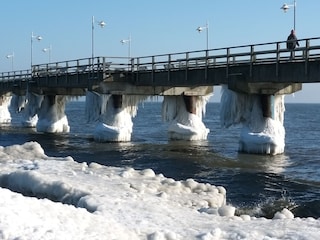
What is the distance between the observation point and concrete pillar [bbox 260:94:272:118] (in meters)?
27.8

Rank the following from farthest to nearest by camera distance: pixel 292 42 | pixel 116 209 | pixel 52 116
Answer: pixel 52 116 → pixel 292 42 → pixel 116 209

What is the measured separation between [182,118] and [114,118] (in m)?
4.60

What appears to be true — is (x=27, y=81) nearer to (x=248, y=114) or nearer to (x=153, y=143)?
(x=153, y=143)

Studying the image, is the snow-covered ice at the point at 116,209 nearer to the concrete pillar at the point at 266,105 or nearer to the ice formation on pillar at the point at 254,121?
the ice formation on pillar at the point at 254,121

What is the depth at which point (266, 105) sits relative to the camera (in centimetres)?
2781

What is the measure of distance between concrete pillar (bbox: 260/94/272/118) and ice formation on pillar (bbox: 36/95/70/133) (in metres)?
22.9

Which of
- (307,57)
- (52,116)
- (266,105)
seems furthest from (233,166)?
(52,116)

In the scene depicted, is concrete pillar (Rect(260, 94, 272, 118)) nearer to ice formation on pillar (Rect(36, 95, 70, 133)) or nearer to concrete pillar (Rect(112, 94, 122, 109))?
concrete pillar (Rect(112, 94, 122, 109))

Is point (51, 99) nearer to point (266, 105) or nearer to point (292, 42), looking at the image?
point (266, 105)

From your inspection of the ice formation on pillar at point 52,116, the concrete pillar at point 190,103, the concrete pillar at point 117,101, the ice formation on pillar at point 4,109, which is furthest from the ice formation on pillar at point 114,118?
the ice formation on pillar at point 4,109

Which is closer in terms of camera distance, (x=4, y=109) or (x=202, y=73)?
(x=202, y=73)

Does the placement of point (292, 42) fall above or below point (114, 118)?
above

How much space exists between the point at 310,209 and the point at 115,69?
22.8 m

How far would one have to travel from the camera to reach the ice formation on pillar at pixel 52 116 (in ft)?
151
